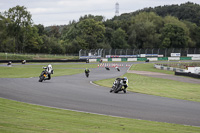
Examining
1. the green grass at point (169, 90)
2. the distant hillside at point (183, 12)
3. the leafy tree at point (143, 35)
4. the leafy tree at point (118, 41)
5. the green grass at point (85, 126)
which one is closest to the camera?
the green grass at point (85, 126)

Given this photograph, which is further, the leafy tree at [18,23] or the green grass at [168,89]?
the leafy tree at [18,23]

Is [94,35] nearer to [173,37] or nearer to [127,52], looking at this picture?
[127,52]

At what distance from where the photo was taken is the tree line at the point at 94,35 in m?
86.5

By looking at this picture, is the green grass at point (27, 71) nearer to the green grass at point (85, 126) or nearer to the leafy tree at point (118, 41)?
the green grass at point (85, 126)

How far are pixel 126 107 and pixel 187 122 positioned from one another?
3.32m

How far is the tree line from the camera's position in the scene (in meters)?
86.5

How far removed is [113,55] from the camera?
3098 inches

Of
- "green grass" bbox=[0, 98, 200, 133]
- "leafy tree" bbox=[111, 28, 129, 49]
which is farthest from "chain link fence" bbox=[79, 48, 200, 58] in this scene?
"green grass" bbox=[0, 98, 200, 133]

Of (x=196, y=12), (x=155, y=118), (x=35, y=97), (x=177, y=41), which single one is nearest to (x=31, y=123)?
(x=155, y=118)

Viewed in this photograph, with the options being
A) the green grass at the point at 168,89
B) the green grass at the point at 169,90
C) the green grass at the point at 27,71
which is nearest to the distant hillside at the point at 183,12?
the green grass at the point at 27,71

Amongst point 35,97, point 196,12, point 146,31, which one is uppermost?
point 196,12

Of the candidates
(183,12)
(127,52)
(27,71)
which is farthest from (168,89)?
(183,12)

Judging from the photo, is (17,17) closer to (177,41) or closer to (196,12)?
(177,41)

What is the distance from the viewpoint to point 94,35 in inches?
3944
